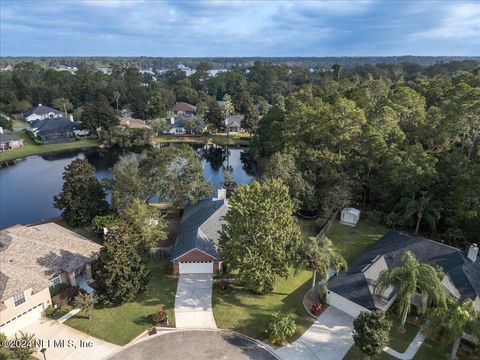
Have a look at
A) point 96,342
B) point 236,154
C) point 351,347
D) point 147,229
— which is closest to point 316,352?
point 351,347

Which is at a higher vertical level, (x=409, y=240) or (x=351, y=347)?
(x=409, y=240)

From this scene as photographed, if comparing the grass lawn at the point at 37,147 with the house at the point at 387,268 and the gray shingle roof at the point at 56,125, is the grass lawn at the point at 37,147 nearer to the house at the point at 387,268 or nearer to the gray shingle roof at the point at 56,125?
the gray shingle roof at the point at 56,125

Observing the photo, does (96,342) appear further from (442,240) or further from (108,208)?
(442,240)

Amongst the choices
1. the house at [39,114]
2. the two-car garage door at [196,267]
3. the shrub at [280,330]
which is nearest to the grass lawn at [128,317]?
the two-car garage door at [196,267]

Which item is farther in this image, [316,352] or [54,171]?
[54,171]

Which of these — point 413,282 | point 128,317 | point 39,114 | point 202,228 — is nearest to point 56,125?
point 39,114
